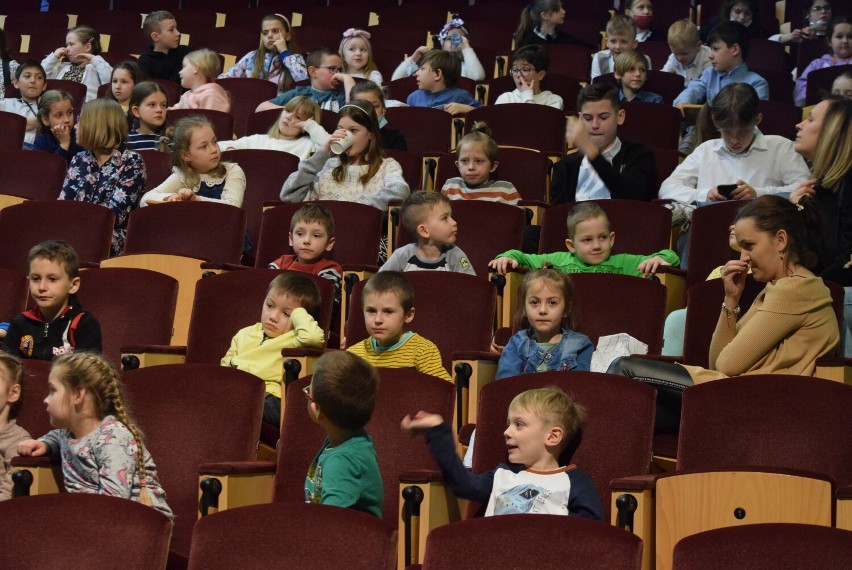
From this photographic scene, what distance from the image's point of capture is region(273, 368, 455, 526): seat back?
105 inches

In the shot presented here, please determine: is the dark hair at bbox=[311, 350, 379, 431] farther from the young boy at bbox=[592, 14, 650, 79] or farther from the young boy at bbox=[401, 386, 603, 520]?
the young boy at bbox=[592, 14, 650, 79]

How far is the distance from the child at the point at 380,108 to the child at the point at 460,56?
3.90 ft

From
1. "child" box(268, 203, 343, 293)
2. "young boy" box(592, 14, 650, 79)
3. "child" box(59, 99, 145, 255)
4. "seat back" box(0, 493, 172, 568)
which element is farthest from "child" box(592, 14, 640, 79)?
"seat back" box(0, 493, 172, 568)

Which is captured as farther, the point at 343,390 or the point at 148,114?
the point at 148,114

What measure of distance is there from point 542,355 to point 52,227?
5.39ft

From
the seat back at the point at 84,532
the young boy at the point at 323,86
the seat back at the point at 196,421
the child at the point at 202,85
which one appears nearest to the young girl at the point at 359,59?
the young boy at the point at 323,86

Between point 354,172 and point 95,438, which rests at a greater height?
point 354,172

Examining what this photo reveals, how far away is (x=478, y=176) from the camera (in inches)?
169

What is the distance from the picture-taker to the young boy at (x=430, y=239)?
3.64m

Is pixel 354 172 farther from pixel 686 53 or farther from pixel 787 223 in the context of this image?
pixel 686 53

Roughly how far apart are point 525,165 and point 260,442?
6.09 feet

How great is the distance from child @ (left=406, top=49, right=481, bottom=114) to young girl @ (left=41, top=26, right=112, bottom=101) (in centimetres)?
145

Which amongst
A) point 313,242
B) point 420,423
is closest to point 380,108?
point 313,242

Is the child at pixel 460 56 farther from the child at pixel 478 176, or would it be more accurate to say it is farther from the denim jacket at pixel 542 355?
the denim jacket at pixel 542 355
